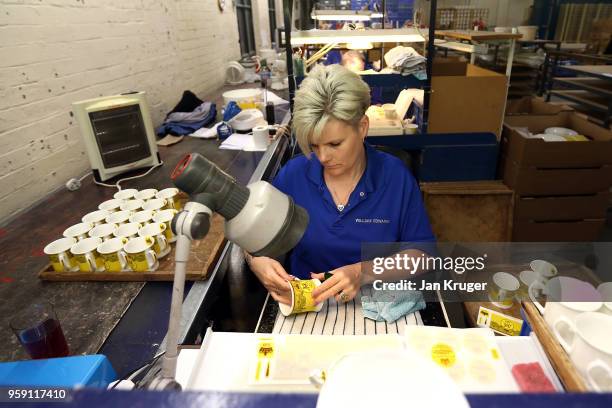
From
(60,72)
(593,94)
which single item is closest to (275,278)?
(60,72)

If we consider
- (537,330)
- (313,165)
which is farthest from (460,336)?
(313,165)

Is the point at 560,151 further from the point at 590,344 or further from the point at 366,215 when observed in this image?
the point at 590,344

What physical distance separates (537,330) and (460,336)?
0.14m

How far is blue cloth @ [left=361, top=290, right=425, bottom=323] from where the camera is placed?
4.29ft

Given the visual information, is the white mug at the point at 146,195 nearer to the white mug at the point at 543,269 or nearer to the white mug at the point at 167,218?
the white mug at the point at 167,218

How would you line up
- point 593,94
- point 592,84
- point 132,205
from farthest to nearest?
point 593,94 < point 592,84 < point 132,205

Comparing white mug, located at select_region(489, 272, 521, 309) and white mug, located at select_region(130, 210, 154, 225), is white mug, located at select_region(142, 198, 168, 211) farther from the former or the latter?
white mug, located at select_region(489, 272, 521, 309)

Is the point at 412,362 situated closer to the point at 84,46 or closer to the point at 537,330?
the point at 537,330

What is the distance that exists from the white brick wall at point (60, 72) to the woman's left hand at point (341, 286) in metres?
1.73

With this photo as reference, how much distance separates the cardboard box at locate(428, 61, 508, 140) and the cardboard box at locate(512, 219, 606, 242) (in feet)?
2.50

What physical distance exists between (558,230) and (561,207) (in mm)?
201

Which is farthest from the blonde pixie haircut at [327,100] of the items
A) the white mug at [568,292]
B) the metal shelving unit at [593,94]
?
the metal shelving unit at [593,94]

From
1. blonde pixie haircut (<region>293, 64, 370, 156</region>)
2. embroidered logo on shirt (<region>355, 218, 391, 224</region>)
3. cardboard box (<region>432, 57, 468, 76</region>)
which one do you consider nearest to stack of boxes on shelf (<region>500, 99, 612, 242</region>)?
cardboard box (<region>432, 57, 468, 76</region>)

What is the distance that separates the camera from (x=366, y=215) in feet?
5.23
